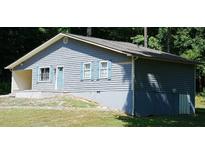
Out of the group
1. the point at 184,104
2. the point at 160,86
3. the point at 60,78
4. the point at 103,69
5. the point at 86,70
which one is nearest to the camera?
the point at 103,69

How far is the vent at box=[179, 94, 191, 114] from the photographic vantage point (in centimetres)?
2530

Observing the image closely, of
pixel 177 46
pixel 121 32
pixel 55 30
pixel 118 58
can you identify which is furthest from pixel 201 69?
pixel 118 58

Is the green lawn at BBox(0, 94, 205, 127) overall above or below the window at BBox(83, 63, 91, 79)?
below

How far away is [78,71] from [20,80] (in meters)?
7.66

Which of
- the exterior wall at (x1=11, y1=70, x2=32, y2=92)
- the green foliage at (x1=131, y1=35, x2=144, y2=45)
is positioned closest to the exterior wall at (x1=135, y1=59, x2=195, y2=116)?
the exterior wall at (x1=11, y1=70, x2=32, y2=92)

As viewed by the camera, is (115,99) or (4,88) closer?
(115,99)

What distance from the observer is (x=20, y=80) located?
31000mm

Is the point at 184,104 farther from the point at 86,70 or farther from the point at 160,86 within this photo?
the point at 86,70

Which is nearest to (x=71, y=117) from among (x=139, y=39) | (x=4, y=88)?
(x=4, y=88)

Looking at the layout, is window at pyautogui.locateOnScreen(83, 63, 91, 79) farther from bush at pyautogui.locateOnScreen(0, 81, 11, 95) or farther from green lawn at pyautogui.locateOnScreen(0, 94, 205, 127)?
bush at pyautogui.locateOnScreen(0, 81, 11, 95)

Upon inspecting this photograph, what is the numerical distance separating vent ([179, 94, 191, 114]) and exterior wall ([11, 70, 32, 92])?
1152cm

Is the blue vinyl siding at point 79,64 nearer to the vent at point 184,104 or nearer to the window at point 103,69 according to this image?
the window at point 103,69

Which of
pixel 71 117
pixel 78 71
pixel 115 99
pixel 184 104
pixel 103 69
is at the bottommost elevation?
pixel 71 117

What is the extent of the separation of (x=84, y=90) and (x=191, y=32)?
727 inches
